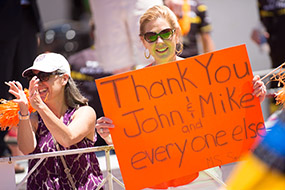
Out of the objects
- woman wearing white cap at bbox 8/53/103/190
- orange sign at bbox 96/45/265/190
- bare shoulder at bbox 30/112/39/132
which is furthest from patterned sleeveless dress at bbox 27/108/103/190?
orange sign at bbox 96/45/265/190

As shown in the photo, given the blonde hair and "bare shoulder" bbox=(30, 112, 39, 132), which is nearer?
the blonde hair

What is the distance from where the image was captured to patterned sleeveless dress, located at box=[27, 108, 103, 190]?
267 centimetres

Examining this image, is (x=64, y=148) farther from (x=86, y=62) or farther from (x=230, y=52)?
(x=86, y=62)

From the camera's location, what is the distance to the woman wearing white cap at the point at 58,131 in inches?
102

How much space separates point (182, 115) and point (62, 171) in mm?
776

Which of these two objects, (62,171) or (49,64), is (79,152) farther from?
(49,64)

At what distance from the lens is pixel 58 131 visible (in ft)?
8.33

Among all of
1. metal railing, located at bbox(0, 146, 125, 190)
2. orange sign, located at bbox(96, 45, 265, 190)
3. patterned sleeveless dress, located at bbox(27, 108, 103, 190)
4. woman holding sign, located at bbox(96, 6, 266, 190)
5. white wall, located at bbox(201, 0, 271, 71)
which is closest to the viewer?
orange sign, located at bbox(96, 45, 265, 190)

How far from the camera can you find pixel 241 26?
7191 millimetres

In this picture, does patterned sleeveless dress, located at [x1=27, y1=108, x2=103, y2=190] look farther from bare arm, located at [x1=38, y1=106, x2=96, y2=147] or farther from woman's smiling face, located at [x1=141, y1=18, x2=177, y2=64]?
woman's smiling face, located at [x1=141, y1=18, x2=177, y2=64]

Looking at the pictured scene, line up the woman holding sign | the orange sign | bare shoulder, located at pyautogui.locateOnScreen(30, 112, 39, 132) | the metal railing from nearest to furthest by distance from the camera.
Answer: the orange sign < the metal railing < the woman holding sign < bare shoulder, located at pyautogui.locateOnScreen(30, 112, 39, 132)

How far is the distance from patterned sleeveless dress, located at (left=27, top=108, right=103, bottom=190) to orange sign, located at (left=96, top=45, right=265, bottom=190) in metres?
0.44

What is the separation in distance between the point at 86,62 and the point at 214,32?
2.58 meters

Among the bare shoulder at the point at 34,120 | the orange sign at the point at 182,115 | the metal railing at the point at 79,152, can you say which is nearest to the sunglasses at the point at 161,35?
the orange sign at the point at 182,115
